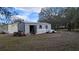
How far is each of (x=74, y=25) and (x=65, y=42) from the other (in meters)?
0.28

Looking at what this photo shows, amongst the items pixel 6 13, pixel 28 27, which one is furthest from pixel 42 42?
pixel 6 13

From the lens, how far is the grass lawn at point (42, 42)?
319 centimetres

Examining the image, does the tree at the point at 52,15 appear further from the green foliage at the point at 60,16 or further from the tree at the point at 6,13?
the tree at the point at 6,13

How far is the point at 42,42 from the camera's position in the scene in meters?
3.19

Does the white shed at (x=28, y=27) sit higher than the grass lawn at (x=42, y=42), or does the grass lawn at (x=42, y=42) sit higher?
the white shed at (x=28, y=27)

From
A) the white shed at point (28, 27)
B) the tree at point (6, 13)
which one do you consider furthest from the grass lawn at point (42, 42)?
the tree at point (6, 13)

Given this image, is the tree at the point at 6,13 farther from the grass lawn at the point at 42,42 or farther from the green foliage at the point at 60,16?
the green foliage at the point at 60,16

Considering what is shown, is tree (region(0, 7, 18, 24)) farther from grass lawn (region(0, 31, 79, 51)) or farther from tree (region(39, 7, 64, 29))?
tree (region(39, 7, 64, 29))

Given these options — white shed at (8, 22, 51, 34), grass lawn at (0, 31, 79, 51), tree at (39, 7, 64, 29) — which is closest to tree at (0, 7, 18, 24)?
white shed at (8, 22, 51, 34)

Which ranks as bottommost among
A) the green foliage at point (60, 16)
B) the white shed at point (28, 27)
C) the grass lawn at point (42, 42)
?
the grass lawn at point (42, 42)
